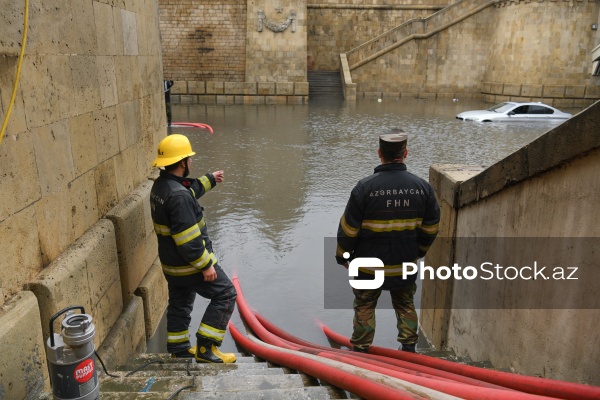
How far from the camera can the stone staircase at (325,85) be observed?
1091 inches

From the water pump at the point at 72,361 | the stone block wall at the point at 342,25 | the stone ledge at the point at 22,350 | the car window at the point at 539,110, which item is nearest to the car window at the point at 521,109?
the car window at the point at 539,110

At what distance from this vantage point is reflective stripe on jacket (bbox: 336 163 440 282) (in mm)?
3943

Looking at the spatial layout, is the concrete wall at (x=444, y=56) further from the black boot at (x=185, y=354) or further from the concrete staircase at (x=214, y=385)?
the concrete staircase at (x=214, y=385)

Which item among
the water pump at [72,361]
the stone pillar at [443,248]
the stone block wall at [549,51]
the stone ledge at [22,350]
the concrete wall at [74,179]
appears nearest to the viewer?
the water pump at [72,361]

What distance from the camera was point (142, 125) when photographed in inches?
220

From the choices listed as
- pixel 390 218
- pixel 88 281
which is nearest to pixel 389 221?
pixel 390 218

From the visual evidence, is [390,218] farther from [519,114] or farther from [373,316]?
[519,114]

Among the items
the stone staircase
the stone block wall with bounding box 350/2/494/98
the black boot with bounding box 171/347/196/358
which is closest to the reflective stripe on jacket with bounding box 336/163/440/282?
the black boot with bounding box 171/347/196/358

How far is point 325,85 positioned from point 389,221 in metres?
25.6

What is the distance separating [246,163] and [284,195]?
107 inches

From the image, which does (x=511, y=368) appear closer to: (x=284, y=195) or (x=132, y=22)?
(x=132, y=22)

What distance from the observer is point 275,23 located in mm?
26047

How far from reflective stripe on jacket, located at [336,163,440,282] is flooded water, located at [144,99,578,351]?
179cm

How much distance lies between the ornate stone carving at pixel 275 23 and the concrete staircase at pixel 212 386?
2430 cm
